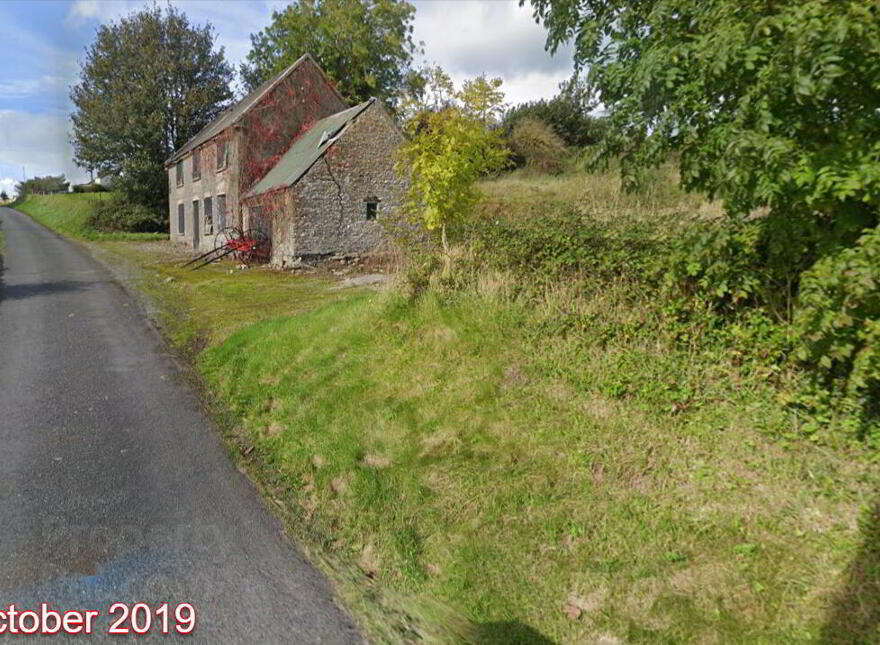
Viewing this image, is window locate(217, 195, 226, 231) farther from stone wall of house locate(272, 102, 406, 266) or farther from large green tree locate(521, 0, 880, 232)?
large green tree locate(521, 0, 880, 232)

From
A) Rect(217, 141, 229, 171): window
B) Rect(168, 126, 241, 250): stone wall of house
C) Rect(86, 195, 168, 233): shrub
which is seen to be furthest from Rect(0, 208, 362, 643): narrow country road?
Rect(86, 195, 168, 233): shrub

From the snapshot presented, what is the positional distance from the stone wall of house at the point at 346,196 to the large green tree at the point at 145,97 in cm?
2458

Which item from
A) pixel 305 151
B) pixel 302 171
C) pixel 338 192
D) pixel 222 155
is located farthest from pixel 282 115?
pixel 338 192

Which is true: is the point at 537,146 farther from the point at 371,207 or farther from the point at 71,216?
the point at 71,216

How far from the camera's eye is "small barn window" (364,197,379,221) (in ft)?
74.3

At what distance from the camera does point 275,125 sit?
26516mm

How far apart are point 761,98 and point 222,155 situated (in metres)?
26.8

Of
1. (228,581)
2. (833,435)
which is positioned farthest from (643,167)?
(228,581)

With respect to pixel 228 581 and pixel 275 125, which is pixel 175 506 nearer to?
pixel 228 581

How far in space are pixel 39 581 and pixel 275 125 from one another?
81.4 feet

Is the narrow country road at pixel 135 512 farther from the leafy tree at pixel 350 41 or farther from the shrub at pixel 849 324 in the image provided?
the leafy tree at pixel 350 41

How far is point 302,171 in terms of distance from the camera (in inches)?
837

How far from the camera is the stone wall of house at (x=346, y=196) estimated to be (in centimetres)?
2142

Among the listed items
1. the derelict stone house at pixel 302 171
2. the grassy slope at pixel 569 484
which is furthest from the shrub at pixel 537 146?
the grassy slope at pixel 569 484
